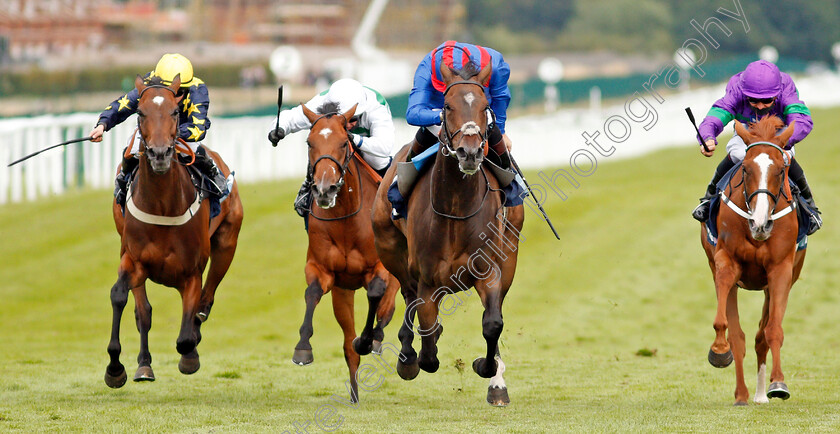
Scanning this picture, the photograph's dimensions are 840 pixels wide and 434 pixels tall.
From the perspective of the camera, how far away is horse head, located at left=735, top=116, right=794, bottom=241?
7.50m

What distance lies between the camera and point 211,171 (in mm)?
8688

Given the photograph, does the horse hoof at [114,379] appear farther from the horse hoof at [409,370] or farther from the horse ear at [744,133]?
the horse ear at [744,133]

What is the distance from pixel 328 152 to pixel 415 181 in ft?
2.09

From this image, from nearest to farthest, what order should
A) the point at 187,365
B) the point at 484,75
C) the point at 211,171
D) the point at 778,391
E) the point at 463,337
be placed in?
the point at 484,75, the point at 778,391, the point at 187,365, the point at 211,171, the point at 463,337

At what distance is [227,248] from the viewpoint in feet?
31.0

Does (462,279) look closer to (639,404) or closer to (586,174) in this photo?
(639,404)

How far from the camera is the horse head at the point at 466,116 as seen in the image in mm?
6184

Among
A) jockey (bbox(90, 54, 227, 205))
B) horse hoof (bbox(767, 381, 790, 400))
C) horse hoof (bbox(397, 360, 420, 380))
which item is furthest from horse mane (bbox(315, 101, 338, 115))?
horse hoof (bbox(767, 381, 790, 400))

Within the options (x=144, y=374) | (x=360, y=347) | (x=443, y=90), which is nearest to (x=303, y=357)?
(x=360, y=347)

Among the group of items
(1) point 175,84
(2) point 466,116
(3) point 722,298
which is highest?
(1) point 175,84

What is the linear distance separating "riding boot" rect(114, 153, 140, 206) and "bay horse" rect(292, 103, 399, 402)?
4.29ft

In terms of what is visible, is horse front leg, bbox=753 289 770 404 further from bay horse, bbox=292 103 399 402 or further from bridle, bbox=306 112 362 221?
bridle, bbox=306 112 362 221

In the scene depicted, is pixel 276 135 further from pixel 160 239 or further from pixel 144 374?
pixel 144 374

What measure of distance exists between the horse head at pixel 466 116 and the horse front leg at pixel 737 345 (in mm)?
2694
